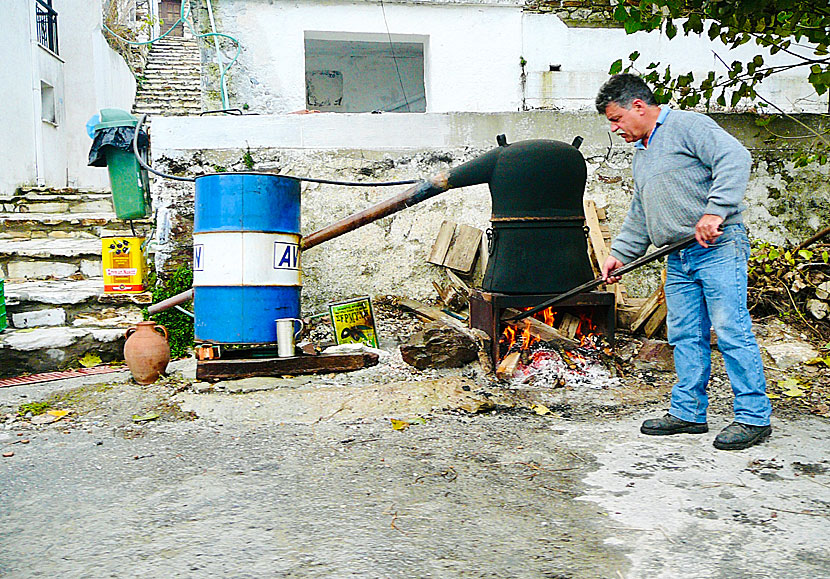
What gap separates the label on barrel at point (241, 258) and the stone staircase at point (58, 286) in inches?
51.8

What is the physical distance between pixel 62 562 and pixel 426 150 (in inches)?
185

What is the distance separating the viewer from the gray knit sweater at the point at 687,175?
321 cm

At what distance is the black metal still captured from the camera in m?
4.48

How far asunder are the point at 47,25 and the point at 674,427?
13.1 metres

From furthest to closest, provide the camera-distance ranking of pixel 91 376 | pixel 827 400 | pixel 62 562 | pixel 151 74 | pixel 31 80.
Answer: pixel 151 74 → pixel 31 80 → pixel 91 376 → pixel 827 400 → pixel 62 562

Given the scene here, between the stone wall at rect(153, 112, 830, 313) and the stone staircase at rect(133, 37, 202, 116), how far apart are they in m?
5.46

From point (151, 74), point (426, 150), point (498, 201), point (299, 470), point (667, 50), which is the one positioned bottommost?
point (299, 470)

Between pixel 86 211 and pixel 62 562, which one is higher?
pixel 86 211

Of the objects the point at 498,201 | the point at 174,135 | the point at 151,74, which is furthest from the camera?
the point at 151,74

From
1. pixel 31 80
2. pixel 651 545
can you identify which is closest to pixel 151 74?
pixel 31 80

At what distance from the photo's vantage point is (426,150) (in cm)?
619

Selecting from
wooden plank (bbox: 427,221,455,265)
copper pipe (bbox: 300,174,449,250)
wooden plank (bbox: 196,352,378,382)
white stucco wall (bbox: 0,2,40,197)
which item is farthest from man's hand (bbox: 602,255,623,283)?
white stucco wall (bbox: 0,2,40,197)

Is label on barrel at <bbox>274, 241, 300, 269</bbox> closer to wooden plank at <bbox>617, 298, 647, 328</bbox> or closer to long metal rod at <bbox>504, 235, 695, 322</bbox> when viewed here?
long metal rod at <bbox>504, 235, 695, 322</bbox>

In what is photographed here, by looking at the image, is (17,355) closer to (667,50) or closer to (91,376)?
(91,376)
